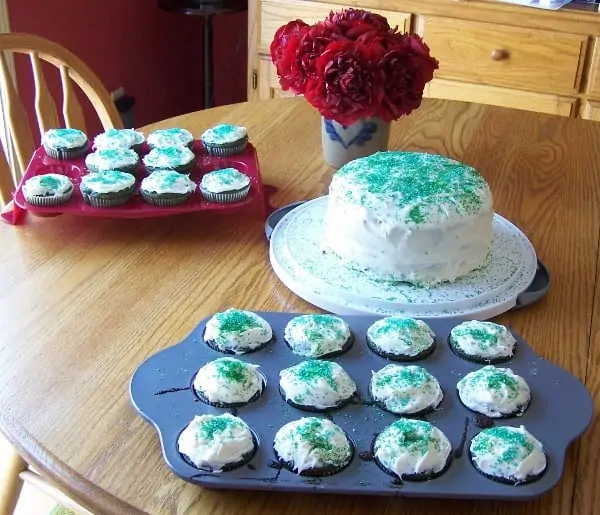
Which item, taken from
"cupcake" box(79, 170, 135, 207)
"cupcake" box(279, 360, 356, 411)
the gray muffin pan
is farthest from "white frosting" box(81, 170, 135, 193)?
"cupcake" box(279, 360, 356, 411)

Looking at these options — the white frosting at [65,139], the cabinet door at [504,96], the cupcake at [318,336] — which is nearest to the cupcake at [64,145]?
the white frosting at [65,139]

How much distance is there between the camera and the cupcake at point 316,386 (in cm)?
85

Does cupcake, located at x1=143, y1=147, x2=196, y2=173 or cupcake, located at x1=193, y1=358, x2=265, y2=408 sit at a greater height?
cupcake, located at x1=143, y1=147, x2=196, y2=173

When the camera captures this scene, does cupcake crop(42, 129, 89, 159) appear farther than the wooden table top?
Yes

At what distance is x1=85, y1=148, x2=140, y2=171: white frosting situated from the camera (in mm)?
1271

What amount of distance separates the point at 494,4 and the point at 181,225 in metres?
1.54

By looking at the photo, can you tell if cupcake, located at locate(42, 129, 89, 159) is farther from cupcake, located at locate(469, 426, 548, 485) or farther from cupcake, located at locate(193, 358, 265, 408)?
cupcake, located at locate(469, 426, 548, 485)

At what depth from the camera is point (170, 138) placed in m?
1.38

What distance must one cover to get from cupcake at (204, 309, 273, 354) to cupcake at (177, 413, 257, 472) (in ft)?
0.46

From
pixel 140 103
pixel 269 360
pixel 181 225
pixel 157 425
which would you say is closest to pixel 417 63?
pixel 181 225

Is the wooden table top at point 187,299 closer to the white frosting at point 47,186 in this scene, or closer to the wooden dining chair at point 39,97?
the white frosting at point 47,186

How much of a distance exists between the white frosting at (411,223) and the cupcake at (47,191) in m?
0.40

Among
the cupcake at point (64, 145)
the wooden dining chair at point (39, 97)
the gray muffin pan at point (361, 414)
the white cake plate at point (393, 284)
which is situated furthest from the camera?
the wooden dining chair at point (39, 97)

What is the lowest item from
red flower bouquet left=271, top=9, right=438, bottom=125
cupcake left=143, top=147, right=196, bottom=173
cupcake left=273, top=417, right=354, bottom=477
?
cupcake left=273, top=417, right=354, bottom=477
